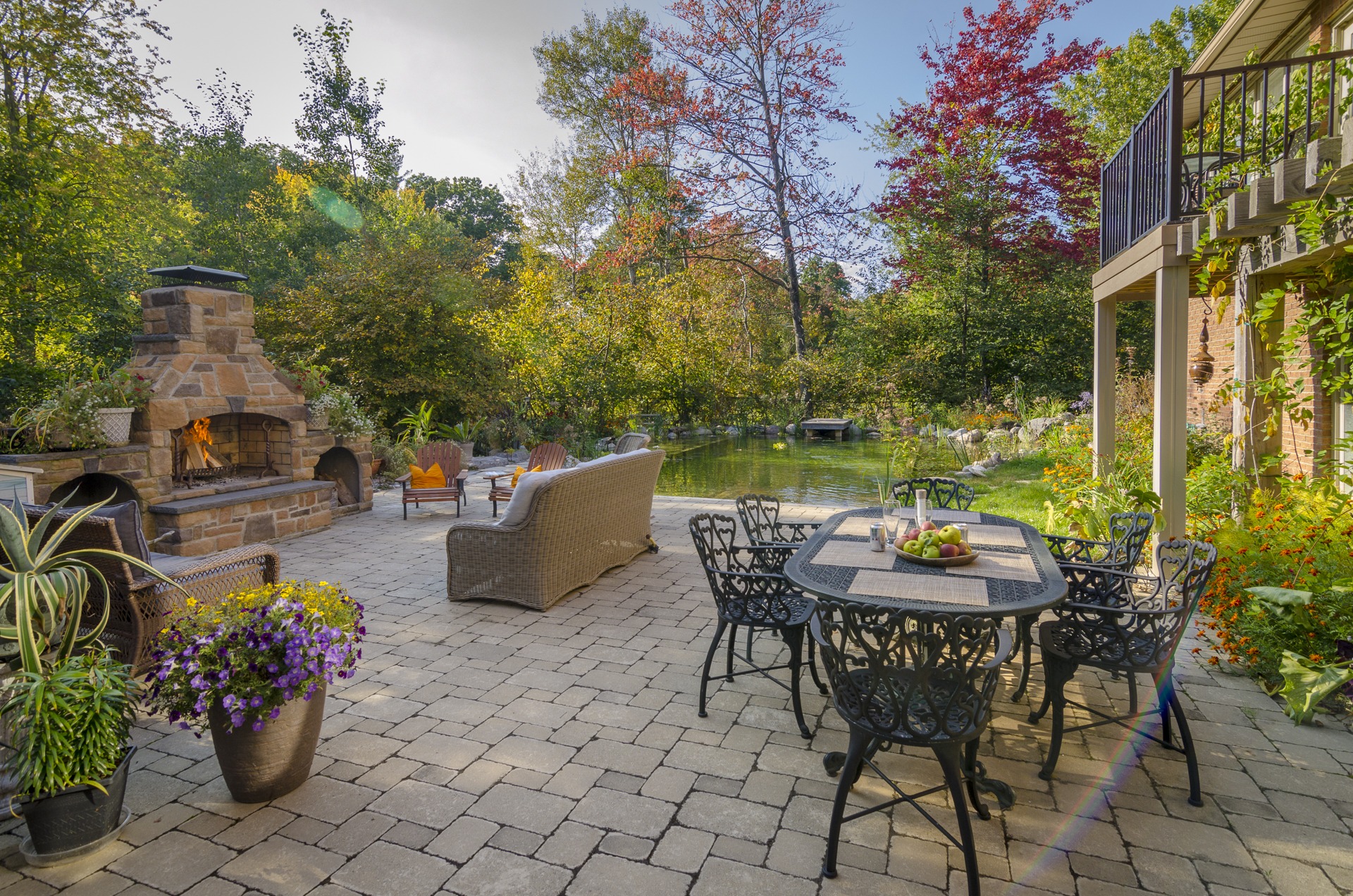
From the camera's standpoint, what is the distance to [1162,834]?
242cm

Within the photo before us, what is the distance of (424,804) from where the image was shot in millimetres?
2695

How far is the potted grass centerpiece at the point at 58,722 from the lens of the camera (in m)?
2.27

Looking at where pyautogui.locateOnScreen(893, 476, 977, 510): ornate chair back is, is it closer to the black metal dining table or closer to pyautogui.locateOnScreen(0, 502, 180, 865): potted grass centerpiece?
the black metal dining table

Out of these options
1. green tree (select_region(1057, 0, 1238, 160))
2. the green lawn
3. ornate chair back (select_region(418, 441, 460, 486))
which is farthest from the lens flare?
green tree (select_region(1057, 0, 1238, 160))

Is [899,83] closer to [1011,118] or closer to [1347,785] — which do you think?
[1011,118]

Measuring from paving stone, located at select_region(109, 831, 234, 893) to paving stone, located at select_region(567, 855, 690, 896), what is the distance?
1180 mm

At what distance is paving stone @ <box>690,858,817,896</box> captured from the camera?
219 centimetres

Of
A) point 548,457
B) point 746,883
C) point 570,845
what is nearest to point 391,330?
point 548,457

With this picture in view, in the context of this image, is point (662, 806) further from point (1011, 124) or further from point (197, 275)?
point (1011, 124)

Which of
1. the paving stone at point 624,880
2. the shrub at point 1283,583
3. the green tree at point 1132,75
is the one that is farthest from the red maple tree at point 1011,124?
the paving stone at point 624,880

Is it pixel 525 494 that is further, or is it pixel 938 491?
pixel 938 491

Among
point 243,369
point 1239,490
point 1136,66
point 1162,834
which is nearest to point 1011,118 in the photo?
point 1136,66

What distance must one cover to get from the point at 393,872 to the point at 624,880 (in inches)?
28.9

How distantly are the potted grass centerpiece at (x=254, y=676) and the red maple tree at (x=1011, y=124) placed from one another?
15947mm
